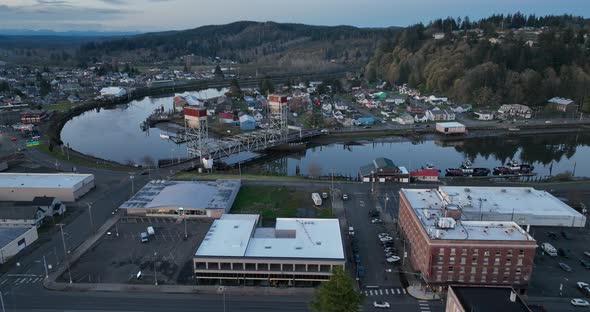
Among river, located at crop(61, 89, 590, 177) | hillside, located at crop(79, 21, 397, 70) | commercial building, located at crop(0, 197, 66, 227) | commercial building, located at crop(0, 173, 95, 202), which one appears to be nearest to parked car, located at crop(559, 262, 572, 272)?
river, located at crop(61, 89, 590, 177)

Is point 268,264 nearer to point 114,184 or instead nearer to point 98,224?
point 98,224

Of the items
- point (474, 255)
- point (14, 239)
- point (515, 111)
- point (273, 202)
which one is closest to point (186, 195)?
point (273, 202)

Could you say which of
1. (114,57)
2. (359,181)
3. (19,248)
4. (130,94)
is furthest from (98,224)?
(114,57)

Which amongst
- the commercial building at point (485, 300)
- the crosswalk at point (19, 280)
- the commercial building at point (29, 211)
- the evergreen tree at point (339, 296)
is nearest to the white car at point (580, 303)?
the commercial building at point (485, 300)

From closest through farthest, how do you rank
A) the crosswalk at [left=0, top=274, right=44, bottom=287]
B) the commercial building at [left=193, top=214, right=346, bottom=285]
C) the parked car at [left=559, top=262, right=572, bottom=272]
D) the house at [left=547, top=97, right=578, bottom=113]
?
the commercial building at [left=193, top=214, right=346, bottom=285] < the crosswalk at [left=0, top=274, right=44, bottom=287] < the parked car at [left=559, top=262, right=572, bottom=272] < the house at [left=547, top=97, right=578, bottom=113]

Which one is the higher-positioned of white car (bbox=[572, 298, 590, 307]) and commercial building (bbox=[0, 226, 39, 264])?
commercial building (bbox=[0, 226, 39, 264])

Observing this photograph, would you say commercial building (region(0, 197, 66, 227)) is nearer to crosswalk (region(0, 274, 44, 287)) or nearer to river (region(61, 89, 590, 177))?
crosswalk (region(0, 274, 44, 287))

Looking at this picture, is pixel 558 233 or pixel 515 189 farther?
pixel 515 189

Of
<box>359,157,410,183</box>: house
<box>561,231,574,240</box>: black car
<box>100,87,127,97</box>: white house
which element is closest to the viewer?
<box>561,231,574,240</box>: black car
